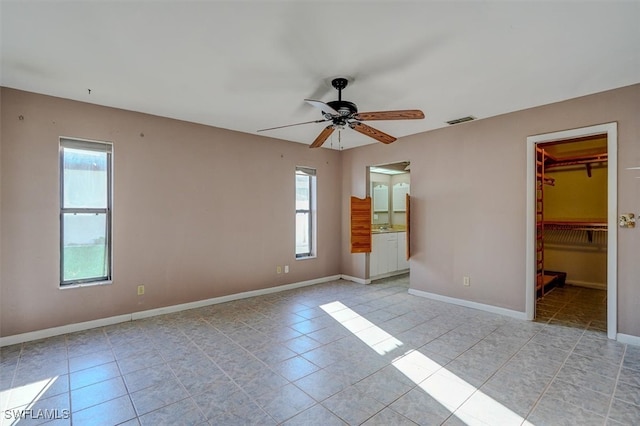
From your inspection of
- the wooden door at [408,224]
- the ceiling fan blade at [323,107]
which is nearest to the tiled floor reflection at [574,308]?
the wooden door at [408,224]

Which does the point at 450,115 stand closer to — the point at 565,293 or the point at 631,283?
the point at 631,283

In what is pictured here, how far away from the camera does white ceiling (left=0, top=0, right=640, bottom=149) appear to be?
6.72ft

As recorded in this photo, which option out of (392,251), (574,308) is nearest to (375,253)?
(392,251)

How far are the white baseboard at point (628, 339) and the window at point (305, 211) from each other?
428cm

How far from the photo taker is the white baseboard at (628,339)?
3143mm

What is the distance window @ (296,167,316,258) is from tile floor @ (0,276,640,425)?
195cm

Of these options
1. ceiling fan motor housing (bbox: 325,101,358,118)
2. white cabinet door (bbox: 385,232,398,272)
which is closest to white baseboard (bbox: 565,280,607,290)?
white cabinet door (bbox: 385,232,398,272)

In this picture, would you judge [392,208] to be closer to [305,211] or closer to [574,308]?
[305,211]

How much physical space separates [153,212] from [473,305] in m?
4.57

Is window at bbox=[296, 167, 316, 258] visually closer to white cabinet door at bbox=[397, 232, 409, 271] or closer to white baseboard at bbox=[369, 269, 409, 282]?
white baseboard at bbox=[369, 269, 409, 282]

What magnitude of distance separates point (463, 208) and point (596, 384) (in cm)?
254

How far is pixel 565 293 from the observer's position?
5.12 metres

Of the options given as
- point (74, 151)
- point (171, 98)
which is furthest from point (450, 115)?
point (74, 151)

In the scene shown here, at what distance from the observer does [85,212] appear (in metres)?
3.68
